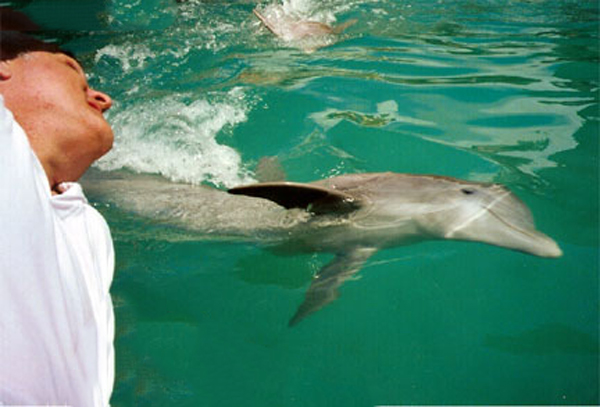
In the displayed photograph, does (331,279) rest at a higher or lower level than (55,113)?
lower

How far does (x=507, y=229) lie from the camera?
9.91 feet

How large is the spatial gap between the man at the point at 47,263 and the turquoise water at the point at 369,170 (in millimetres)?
683

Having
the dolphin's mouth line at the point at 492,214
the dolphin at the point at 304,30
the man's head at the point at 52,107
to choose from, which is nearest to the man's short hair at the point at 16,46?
the man's head at the point at 52,107

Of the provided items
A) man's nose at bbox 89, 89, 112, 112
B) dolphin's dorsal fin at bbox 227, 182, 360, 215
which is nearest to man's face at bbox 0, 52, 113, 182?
man's nose at bbox 89, 89, 112, 112

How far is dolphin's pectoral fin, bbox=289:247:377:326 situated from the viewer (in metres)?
2.86

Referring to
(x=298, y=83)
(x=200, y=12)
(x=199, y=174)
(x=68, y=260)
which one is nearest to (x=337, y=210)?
(x=199, y=174)

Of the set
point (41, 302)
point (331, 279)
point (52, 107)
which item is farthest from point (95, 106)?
point (331, 279)

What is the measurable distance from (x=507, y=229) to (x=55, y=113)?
243 centimetres

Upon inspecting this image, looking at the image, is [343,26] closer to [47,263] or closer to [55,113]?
[55,113]

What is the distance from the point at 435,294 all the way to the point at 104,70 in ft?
20.3

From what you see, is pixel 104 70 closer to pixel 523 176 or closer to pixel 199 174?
pixel 199 174

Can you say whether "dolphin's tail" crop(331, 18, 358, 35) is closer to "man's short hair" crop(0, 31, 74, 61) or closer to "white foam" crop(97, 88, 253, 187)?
"white foam" crop(97, 88, 253, 187)

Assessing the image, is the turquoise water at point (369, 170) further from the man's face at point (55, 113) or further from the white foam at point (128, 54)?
the man's face at point (55, 113)

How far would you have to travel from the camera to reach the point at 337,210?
348 centimetres
